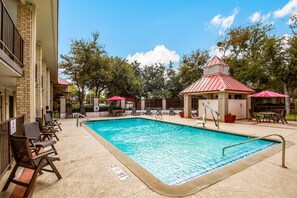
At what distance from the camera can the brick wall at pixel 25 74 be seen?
5.94 m

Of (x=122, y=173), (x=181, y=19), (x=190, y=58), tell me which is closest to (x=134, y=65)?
(x=190, y=58)

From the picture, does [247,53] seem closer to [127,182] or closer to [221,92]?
[221,92]

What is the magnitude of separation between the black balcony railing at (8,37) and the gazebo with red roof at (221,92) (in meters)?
12.8

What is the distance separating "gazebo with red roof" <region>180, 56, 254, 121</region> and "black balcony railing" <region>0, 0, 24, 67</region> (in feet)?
42.1

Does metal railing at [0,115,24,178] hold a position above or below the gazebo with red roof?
below

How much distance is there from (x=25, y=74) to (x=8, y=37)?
1998 mm

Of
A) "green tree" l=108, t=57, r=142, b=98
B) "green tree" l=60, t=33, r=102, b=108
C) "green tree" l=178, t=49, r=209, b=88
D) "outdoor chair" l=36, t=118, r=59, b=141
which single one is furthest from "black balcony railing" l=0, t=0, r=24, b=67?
"green tree" l=178, t=49, r=209, b=88

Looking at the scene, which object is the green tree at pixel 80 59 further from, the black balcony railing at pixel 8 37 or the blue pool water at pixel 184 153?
the black balcony railing at pixel 8 37

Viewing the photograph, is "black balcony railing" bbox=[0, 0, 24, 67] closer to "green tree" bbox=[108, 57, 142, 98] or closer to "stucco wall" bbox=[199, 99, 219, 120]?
"stucco wall" bbox=[199, 99, 219, 120]

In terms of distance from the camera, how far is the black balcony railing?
376 centimetres

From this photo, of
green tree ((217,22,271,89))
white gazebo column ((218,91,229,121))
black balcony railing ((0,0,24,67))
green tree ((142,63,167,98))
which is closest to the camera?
black balcony railing ((0,0,24,67))

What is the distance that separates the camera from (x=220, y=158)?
5816 millimetres

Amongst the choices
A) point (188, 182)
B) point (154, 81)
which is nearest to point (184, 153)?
point (188, 182)

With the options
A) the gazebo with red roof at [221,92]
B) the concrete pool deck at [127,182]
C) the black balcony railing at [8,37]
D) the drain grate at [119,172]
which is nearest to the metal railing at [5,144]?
the concrete pool deck at [127,182]
